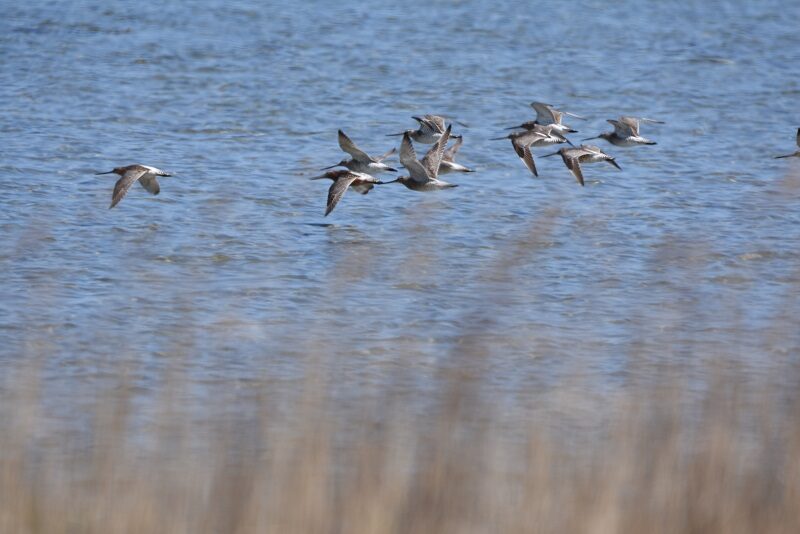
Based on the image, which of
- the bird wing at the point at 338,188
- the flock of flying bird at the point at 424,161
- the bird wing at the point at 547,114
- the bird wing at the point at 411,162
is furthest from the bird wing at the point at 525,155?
the bird wing at the point at 338,188

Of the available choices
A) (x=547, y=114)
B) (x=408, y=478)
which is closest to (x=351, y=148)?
(x=547, y=114)

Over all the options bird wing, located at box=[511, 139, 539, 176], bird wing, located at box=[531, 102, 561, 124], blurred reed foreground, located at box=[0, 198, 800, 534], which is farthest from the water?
bird wing, located at box=[531, 102, 561, 124]

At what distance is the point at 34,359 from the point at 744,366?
4246 mm

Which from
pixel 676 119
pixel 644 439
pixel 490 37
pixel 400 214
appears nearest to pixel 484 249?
pixel 400 214

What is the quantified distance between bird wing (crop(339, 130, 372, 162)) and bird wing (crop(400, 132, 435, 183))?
0.44 metres

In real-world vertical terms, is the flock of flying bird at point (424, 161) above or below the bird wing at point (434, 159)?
below

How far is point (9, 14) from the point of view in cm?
2502

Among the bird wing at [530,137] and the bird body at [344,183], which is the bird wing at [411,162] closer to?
the bird body at [344,183]

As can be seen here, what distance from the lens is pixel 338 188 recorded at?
39.1ft

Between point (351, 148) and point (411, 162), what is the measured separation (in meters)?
0.55

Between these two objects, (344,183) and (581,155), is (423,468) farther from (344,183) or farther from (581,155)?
(581,155)

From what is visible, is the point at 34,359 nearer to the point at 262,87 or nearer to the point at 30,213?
the point at 30,213

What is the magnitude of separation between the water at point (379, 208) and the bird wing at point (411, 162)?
54 centimetres

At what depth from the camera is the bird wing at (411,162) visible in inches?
467
